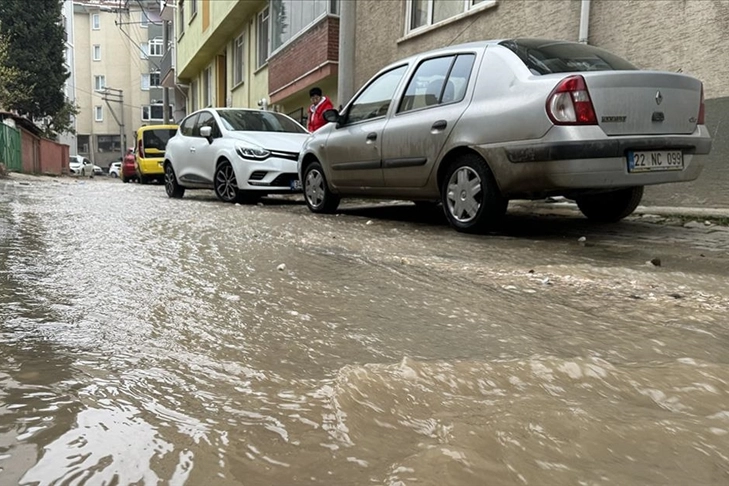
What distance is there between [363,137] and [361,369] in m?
4.55

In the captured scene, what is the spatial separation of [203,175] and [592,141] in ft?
22.3

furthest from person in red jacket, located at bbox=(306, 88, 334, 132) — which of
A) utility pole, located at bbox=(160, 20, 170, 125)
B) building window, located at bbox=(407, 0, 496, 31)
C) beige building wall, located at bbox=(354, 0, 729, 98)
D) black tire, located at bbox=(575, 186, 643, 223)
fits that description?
utility pole, located at bbox=(160, 20, 170, 125)

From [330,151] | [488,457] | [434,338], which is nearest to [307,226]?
[330,151]

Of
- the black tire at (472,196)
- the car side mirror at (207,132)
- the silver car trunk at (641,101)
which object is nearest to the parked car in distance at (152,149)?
the car side mirror at (207,132)

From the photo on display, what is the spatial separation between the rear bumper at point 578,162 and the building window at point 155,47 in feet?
179

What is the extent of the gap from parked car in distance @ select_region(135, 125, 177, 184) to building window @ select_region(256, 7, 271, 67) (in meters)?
3.57

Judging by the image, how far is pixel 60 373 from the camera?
1.73 meters

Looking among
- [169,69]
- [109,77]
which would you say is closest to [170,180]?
[169,69]

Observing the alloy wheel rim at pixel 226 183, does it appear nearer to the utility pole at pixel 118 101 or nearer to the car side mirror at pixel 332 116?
the car side mirror at pixel 332 116

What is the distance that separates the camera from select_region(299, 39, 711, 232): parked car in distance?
163 inches

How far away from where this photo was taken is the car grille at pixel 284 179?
27.2 ft

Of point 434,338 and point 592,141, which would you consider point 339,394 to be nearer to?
point 434,338

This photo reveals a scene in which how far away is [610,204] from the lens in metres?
5.55

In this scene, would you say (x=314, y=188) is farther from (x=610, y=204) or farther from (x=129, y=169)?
(x=129, y=169)
